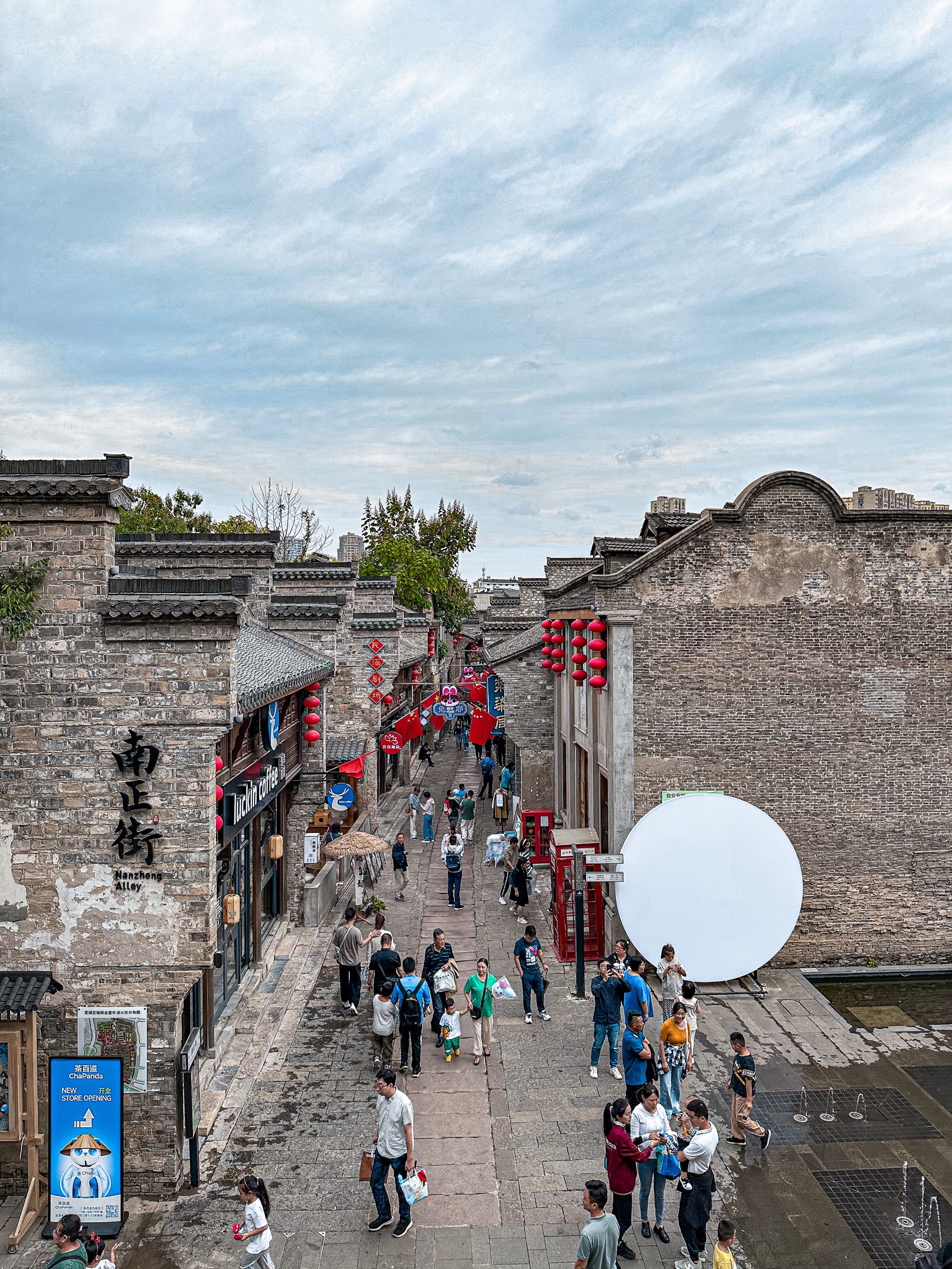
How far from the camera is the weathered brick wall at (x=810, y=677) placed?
16.0 meters

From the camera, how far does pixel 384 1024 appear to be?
12.1m

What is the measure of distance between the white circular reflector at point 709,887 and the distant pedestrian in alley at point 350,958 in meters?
4.26

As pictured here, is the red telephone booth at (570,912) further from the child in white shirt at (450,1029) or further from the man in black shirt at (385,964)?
the man in black shirt at (385,964)

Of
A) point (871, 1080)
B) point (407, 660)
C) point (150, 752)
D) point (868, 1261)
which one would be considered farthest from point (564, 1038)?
point (407, 660)

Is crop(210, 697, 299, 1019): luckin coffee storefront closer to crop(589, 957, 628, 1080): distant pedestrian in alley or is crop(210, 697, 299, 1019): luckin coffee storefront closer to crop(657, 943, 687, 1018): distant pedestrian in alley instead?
crop(589, 957, 628, 1080): distant pedestrian in alley

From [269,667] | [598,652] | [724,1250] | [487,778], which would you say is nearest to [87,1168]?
[724,1250]

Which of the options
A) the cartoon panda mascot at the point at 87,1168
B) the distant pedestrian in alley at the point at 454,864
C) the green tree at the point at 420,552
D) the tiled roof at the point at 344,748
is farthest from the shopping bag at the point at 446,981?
the green tree at the point at 420,552

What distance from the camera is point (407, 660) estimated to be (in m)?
31.7

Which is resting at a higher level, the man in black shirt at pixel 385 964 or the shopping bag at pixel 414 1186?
the man in black shirt at pixel 385 964

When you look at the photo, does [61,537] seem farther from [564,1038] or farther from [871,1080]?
[871,1080]

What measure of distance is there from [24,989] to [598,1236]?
6402mm

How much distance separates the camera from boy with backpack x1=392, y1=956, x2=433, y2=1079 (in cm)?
1238

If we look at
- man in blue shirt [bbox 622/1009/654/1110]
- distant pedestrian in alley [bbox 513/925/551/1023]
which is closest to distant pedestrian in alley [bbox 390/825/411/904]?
distant pedestrian in alley [bbox 513/925/551/1023]

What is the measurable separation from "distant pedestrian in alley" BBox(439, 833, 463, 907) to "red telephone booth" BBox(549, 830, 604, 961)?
10.0 feet
